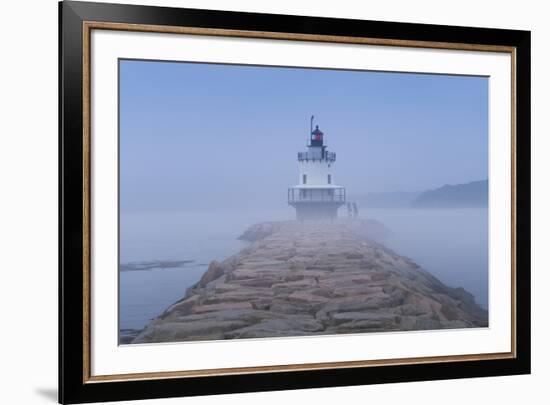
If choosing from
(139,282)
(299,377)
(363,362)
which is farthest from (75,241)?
(363,362)

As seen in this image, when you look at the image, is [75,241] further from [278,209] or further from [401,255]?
[401,255]

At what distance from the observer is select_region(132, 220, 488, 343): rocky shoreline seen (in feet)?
7.96

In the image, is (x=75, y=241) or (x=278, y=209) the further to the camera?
(x=278, y=209)

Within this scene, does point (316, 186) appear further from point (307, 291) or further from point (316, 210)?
point (307, 291)

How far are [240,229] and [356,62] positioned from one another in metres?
0.75

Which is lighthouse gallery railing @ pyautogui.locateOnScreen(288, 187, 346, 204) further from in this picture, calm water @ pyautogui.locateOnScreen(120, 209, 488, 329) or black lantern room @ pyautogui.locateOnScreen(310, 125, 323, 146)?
black lantern room @ pyautogui.locateOnScreen(310, 125, 323, 146)

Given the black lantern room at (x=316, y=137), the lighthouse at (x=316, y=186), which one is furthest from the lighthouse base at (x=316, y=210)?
the black lantern room at (x=316, y=137)

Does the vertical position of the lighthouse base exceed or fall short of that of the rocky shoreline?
it exceeds it

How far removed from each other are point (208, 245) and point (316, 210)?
0.41 metres

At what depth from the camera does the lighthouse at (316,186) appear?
8.14 feet

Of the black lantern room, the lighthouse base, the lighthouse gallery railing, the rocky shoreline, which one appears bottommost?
the rocky shoreline

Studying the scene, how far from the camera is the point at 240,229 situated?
246 centimetres

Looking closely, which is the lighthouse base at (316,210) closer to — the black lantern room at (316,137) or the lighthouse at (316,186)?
the lighthouse at (316,186)

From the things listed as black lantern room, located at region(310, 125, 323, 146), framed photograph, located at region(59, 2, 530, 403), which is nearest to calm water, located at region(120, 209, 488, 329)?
framed photograph, located at region(59, 2, 530, 403)
